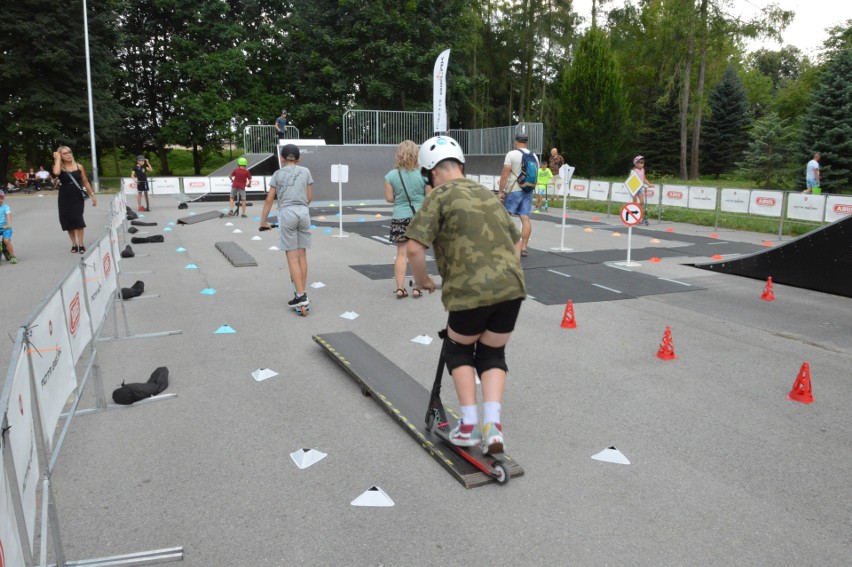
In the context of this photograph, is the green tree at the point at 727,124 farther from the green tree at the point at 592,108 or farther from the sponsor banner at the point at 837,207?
the sponsor banner at the point at 837,207

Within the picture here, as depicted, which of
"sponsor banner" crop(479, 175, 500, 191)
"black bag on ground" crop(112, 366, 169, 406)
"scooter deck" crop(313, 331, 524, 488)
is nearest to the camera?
"scooter deck" crop(313, 331, 524, 488)

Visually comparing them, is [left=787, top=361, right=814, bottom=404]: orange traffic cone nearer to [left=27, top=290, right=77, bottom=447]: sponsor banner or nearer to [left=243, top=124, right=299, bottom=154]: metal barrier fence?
[left=27, top=290, right=77, bottom=447]: sponsor banner

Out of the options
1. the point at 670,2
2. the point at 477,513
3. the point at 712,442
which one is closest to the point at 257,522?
the point at 477,513

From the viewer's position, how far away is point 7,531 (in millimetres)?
2180

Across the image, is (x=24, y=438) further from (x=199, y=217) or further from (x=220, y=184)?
(x=220, y=184)

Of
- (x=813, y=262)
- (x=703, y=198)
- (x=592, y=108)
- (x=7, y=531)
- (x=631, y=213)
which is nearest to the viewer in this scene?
(x=7, y=531)

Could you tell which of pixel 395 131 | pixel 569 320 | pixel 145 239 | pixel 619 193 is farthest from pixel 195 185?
pixel 569 320

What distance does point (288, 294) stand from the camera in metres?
9.23

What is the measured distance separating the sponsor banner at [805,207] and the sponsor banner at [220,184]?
22561 millimetres

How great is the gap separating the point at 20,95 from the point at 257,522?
142 ft

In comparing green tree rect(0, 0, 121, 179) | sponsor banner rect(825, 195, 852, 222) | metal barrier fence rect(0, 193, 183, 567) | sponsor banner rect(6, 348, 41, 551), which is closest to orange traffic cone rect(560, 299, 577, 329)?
metal barrier fence rect(0, 193, 183, 567)

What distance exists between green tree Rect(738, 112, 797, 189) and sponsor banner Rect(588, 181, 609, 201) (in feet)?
38.7

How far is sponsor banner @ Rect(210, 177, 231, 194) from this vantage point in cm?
2884

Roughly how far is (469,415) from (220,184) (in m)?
27.5
